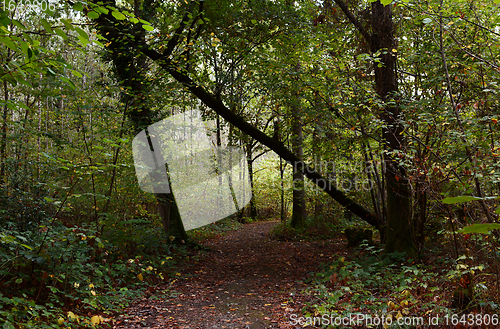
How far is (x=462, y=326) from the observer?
11.0ft

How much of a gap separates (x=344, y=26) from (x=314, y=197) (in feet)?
23.6

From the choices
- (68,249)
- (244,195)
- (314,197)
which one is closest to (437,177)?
(68,249)

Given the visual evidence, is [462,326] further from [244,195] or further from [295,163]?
[244,195]

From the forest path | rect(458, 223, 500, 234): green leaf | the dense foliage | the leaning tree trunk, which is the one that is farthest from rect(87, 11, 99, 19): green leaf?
the leaning tree trunk

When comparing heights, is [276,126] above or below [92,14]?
above

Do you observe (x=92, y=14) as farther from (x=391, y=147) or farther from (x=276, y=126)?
(x=276, y=126)

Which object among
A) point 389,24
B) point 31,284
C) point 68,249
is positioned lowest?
point 31,284

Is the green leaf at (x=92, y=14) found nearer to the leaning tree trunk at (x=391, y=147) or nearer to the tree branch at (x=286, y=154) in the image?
the leaning tree trunk at (x=391, y=147)

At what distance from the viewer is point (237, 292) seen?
6484 mm

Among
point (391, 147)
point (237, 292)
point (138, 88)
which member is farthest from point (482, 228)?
point (138, 88)

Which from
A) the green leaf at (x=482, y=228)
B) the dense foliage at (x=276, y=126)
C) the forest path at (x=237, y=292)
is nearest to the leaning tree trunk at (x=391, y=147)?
the dense foliage at (x=276, y=126)

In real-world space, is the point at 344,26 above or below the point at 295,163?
above

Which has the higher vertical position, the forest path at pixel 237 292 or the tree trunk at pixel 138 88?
the tree trunk at pixel 138 88

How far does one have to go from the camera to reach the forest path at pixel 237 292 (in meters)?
4.92
